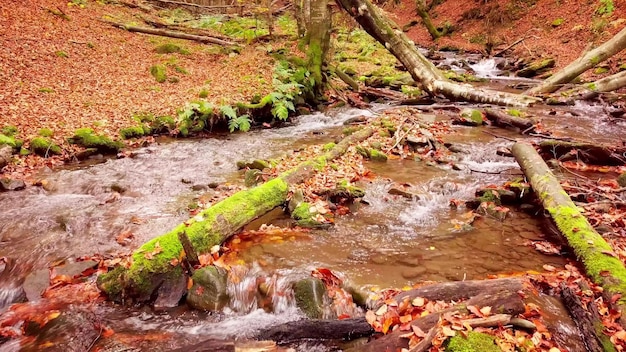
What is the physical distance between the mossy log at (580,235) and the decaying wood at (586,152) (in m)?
1.82

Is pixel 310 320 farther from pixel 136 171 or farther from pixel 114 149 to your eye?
pixel 114 149

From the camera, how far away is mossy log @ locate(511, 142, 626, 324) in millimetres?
3867

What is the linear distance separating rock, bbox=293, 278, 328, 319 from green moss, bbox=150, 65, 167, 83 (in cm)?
1133

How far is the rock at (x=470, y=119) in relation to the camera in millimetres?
11078

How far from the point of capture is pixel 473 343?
9.64ft

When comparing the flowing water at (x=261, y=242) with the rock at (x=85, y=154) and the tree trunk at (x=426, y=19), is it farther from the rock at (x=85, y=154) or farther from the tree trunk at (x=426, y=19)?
the tree trunk at (x=426, y=19)

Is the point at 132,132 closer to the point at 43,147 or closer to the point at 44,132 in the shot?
the point at 44,132

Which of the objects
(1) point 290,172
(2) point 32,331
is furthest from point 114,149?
(2) point 32,331

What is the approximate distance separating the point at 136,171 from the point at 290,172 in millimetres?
3850

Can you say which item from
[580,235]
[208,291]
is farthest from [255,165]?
[580,235]

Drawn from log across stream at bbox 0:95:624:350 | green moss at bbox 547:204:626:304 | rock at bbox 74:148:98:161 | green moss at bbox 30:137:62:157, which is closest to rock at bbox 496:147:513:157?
log across stream at bbox 0:95:624:350

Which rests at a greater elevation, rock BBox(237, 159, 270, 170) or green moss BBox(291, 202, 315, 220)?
rock BBox(237, 159, 270, 170)

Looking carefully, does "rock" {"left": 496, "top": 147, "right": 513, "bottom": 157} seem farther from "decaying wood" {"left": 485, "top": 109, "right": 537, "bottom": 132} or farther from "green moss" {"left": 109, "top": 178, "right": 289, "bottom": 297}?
"green moss" {"left": 109, "top": 178, "right": 289, "bottom": 297}

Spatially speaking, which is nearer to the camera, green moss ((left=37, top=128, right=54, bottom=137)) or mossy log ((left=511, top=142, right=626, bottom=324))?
mossy log ((left=511, top=142, right=626, bottom=324))
